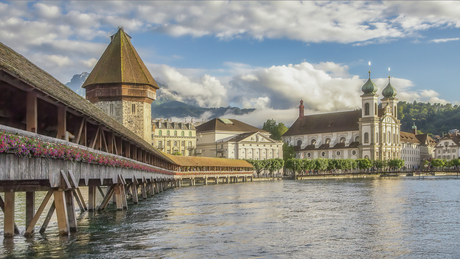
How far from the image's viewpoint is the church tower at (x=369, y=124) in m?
141

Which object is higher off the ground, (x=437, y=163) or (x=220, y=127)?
(x=220, y=127)

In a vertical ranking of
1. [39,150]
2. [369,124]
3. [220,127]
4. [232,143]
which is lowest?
[39,150]

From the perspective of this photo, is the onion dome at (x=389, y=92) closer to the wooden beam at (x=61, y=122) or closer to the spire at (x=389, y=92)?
the spire at (x=389, y=92)

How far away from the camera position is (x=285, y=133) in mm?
163000

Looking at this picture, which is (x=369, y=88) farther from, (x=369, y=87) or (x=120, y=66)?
(x=120, y=66)

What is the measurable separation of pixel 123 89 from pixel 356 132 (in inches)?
3788

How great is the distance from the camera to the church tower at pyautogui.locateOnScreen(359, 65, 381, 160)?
14075 centimetres

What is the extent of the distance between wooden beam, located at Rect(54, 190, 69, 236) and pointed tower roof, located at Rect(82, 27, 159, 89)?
4620 centimetres

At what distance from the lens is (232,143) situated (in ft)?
404

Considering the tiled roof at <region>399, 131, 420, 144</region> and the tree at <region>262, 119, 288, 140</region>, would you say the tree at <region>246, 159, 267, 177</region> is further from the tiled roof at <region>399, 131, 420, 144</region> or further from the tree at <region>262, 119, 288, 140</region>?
the tiled roof at <region>399, 131, 420, 144</region>

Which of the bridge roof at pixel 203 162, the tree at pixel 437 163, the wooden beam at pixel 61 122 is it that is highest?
the wooden beam at pixel 61 122

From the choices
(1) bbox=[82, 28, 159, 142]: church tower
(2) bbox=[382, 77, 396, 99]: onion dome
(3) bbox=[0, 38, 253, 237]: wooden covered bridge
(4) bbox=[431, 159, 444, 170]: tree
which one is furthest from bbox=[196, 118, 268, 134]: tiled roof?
(3) bbox=[0, 38, 253, 237]: wooden covered bridge

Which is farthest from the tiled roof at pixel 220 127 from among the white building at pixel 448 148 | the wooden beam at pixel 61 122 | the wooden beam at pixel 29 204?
the wooden beam at pixel 61 122

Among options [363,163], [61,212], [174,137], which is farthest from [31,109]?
[363,163]
